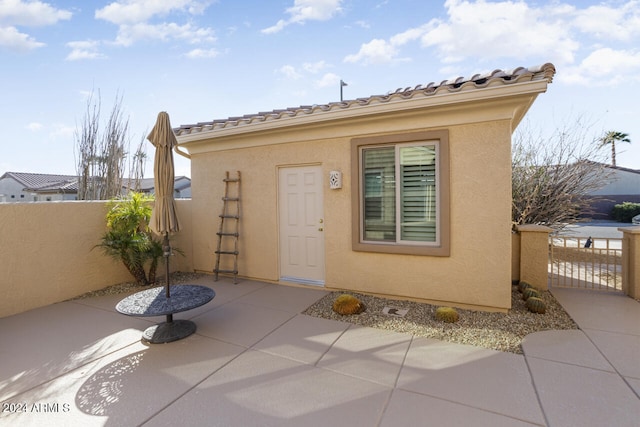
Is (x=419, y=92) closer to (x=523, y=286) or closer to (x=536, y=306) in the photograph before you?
(x=536, y=306)

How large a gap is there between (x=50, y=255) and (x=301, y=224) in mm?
4955

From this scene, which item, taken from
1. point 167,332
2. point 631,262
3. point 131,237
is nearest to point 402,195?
point 167,332

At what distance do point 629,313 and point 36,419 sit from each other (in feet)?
26.9

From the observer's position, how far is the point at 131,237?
6422 mm

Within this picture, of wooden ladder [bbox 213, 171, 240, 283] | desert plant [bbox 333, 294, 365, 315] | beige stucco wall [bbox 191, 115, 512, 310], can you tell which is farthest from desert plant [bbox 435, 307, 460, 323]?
wooden ladder [bbox 213, 171, 240, 283]

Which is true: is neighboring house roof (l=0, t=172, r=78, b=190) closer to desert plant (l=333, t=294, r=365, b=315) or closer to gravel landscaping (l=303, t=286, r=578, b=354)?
desert plant (l=333, t=294, r=365, b=315)

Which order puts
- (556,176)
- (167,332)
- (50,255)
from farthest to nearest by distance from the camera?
(556,176) → (50,255) → (167,332)

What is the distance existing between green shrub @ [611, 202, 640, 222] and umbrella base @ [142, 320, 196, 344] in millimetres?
30710

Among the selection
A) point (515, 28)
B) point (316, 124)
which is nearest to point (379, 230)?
point (316, 124)

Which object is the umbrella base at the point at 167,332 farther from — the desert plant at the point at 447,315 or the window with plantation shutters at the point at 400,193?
the desert plant at the point at 447,315

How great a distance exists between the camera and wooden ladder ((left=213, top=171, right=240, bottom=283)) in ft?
23.8

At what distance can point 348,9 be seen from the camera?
25.5ft

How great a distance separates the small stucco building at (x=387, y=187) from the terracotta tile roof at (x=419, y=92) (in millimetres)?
22

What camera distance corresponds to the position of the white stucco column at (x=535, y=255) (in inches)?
246
